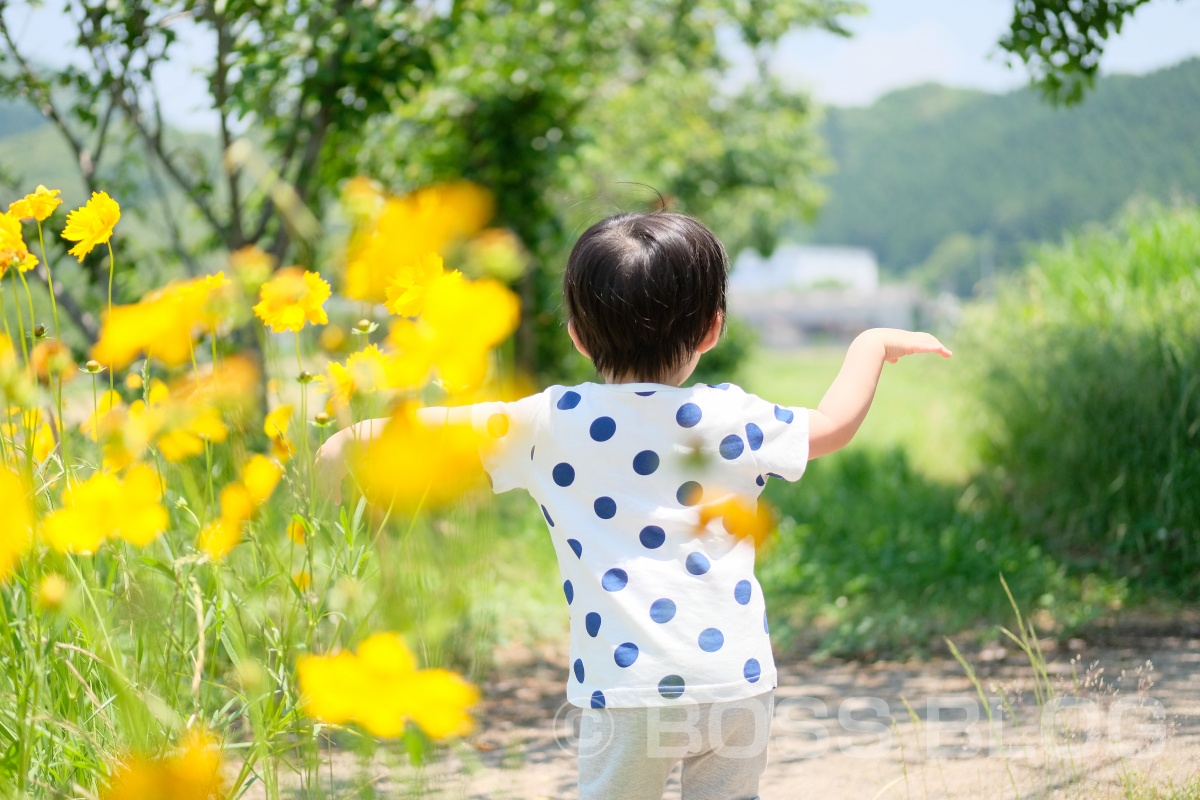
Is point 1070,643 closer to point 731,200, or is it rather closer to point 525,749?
point 525,749

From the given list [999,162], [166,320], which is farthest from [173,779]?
[999,162]

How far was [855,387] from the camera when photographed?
1.32m

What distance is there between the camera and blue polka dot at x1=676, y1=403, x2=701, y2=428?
4.12ft

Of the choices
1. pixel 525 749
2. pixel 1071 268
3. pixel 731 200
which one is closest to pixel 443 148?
pixel 1071 268

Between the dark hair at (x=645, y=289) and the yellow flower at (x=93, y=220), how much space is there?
648 millimetres

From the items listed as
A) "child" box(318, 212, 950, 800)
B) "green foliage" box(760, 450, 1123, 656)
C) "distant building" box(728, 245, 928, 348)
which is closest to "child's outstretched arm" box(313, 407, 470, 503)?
"child" box(318, 212, 950, 800)

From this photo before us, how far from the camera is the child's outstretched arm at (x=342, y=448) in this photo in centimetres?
126

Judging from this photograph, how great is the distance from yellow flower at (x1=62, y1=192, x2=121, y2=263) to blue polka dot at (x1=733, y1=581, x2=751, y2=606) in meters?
0.98

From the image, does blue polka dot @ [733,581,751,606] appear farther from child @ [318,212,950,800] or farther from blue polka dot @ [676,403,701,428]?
blue polka dot @ [676,403,701,428]

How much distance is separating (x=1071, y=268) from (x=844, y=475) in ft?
5.80

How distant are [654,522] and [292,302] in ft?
1.86

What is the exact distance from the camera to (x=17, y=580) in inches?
55.7

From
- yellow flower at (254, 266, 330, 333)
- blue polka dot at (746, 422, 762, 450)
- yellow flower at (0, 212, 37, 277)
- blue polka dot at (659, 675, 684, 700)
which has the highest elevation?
yellow flower at (0, 212, 37, 277)

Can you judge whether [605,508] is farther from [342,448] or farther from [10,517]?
[10,517]
